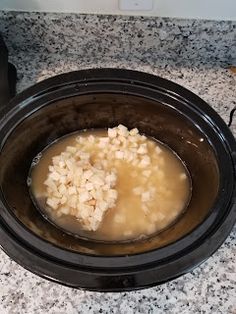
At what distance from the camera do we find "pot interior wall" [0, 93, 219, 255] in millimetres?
877

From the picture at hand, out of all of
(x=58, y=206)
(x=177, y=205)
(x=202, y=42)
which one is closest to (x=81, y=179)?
(x=58, y=206)

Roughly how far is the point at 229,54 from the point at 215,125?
0.34 metres

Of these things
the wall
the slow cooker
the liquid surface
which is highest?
the wall

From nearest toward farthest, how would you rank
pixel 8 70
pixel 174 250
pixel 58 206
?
pixel 174 250 → pixel 58 206 → pixel 8 70

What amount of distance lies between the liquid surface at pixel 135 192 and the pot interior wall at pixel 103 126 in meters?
0.02

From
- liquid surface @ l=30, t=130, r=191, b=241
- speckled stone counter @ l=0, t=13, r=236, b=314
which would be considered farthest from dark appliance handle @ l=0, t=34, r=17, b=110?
liquid surface @ l=30, t=130, r=191, b=241

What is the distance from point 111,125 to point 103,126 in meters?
0.02

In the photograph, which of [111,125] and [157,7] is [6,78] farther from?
[157,7]

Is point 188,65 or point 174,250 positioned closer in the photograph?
point 174,250

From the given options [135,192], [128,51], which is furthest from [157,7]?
[135,192]

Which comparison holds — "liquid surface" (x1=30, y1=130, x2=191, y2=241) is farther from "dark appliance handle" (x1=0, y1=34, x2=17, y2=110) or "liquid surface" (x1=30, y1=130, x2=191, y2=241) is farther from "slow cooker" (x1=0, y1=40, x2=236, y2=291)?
"dark appliance handle" (x1=0, y1=34, x2=17, y2=110)

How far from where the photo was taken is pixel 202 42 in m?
1.20

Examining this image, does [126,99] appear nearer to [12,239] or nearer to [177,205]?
[177,205]

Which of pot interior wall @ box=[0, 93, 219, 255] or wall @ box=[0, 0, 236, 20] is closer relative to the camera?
pot interior wall @ box=[0, 93, 219, 255]
